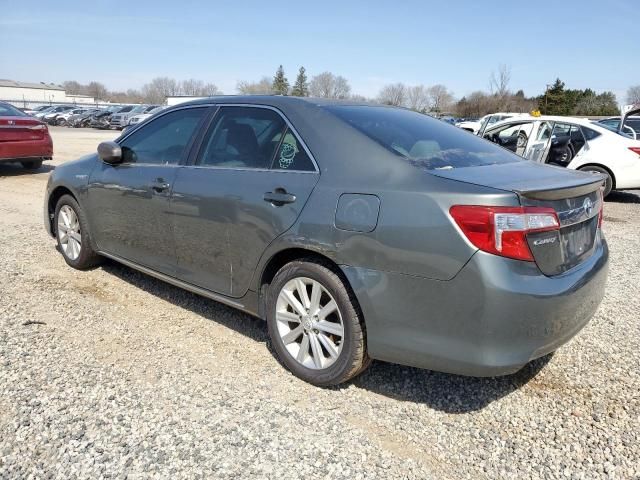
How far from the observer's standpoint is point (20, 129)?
1090 centimetres

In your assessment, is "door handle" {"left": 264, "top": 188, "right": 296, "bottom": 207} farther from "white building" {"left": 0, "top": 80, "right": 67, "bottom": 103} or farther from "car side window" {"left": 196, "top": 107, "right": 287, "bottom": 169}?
"white building" {"left": 0, "top": 80, "right": 67, "bottom": 103}

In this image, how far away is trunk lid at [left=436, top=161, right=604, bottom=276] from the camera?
2.44 m

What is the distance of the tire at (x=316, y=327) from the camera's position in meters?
2.79

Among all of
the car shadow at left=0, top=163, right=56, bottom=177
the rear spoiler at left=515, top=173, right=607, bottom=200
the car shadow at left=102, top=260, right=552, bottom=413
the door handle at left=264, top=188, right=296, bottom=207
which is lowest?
the car shadow at left=0, top=163, right=56, bottom=177

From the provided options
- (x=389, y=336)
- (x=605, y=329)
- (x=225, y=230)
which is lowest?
(x=605, y=329)

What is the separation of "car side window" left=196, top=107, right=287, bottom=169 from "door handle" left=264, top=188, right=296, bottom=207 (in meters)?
0.23

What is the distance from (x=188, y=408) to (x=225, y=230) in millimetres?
1110

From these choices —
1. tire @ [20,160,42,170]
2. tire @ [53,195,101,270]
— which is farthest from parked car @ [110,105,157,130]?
tire @ [53,195,101,270]

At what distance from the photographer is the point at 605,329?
3869 millimetres

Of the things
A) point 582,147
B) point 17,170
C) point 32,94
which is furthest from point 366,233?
point 32,94

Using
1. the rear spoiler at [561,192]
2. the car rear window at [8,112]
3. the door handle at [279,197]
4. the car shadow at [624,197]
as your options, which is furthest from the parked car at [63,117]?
the rear spoiler at [561,192]

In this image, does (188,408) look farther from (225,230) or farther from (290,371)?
(225,230)

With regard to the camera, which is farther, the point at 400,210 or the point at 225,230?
the point at 225,230

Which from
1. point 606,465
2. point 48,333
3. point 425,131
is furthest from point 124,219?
point 606,465
